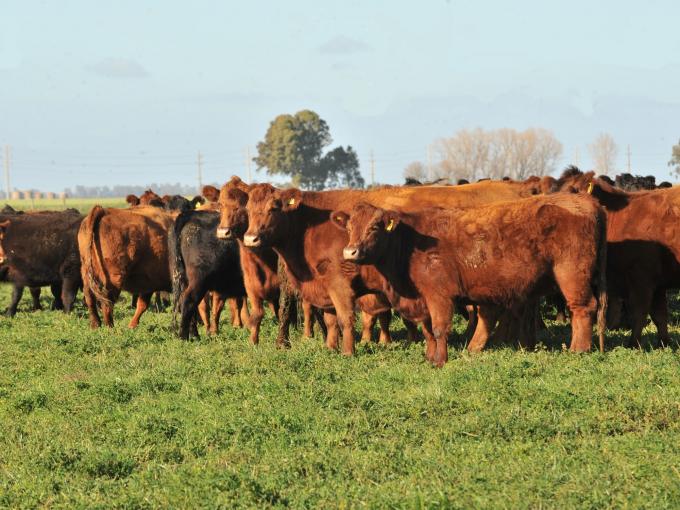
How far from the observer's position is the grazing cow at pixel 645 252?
11531 mm

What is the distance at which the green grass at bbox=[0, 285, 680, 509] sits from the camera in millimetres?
6539


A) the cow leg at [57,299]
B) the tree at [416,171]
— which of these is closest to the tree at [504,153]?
the tree at [416,171]

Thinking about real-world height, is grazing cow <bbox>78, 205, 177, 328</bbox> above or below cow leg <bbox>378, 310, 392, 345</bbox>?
above

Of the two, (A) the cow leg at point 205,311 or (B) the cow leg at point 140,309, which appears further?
(B) the cow leg at point 140,309

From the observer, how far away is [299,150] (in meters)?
97.9

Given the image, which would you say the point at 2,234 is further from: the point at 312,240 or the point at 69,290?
the point at 312,240

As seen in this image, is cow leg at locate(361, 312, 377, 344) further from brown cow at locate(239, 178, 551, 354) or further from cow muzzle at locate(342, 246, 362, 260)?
cow muzzle at locate(342, 246, 362, 260)

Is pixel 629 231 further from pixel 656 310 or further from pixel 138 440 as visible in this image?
pixel 138 440

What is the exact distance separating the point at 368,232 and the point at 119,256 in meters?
5.58

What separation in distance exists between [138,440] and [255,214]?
14.6ft

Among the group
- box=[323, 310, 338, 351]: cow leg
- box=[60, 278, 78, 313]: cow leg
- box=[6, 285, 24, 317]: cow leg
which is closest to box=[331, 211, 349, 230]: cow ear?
box=[323, 310, 338, 351]: cow leg

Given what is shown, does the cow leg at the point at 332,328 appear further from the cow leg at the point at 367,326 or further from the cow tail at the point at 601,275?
the cow tail at the point at 601,275

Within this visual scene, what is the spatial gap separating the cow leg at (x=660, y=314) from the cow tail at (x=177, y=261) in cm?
617

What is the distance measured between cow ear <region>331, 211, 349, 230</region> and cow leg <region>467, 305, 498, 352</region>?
1.82m
